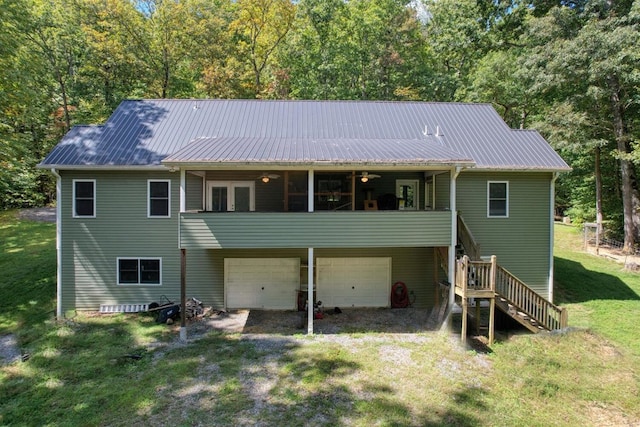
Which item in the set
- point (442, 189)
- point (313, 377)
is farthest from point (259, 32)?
point (313, 377)

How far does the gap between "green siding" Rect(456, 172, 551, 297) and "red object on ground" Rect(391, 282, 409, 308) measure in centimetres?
280

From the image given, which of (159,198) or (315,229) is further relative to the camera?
(159,198)

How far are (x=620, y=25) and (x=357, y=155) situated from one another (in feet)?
48.3

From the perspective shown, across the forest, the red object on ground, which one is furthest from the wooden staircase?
the forest

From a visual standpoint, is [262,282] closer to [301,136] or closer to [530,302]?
[301,136]

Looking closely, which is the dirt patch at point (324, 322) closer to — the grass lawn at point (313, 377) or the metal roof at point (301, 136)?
the grass lawn at point (313, 377)

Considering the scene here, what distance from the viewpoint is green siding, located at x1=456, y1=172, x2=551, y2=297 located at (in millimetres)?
11320

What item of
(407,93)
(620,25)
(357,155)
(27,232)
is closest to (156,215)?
(357,155)

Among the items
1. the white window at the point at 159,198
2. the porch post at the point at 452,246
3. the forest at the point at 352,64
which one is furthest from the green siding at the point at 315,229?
the forest at the point at 352,64

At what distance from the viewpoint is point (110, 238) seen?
10.9 m

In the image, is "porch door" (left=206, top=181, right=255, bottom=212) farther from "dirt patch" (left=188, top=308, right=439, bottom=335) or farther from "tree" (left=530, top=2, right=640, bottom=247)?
"tree" (left=530, top=2, right=640, bottom=247)

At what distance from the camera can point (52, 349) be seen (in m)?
8.31

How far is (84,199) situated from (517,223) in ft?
44.6

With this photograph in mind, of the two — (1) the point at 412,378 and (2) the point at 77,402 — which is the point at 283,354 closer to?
(1) the point at 412,378
